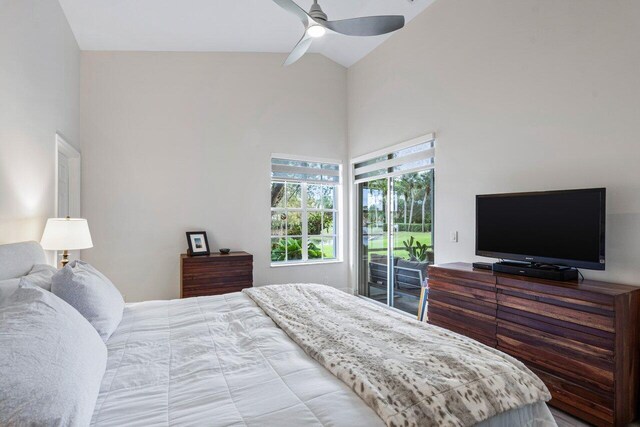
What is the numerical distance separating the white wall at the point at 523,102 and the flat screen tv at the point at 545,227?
0.64 ft

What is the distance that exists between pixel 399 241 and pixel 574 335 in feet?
8.04

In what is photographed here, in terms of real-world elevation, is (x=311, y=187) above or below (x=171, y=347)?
above

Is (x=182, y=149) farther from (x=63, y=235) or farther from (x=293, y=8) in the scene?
(x=293, y=8)

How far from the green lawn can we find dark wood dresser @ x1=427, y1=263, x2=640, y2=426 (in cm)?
138

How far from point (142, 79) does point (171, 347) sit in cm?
387

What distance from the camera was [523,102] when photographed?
2914 millimetres

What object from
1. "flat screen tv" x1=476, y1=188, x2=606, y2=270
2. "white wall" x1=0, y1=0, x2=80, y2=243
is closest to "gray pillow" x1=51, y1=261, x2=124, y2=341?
"white wall" x1=0, y1=0, x2=80, y2=243

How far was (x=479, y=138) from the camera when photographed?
10.8 ft

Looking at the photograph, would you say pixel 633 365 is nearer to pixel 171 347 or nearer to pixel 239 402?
pixel 239 402

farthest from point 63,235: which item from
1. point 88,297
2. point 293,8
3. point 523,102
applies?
point 523,102

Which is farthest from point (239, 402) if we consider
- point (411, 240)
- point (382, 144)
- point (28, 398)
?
point (382, 144)

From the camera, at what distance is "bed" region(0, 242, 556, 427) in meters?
1.05

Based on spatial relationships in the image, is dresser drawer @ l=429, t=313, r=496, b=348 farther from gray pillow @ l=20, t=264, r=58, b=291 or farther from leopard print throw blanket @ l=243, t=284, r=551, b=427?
gray pillow @ l=20, t=264, r=58, b=291

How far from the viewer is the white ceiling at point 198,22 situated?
3.57 m
